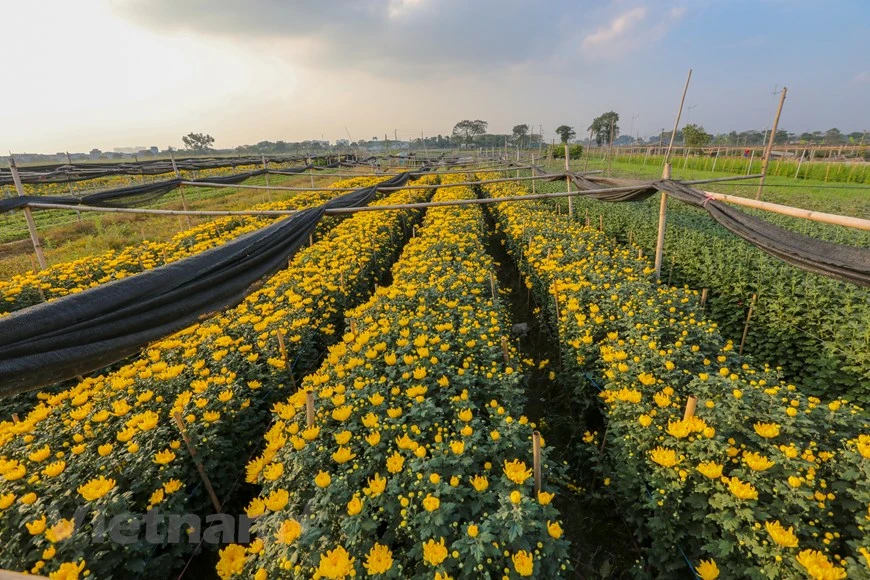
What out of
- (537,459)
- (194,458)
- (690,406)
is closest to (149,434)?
(194,458)

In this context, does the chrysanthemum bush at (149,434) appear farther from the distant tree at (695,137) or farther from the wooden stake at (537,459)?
the distant tree at (695,137)

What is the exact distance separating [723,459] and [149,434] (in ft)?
11.7

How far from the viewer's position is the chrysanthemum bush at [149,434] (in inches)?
74.8

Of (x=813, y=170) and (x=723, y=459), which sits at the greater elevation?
(x=813, y=170)

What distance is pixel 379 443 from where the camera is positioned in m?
2.16

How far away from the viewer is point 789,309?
4234 mm

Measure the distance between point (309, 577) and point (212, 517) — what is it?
1.40 metres

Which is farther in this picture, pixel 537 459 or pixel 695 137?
pixel 695 137

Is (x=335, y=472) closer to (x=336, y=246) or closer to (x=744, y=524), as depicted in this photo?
(x=744, y=524)

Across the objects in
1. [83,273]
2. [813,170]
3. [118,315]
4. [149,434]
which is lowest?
[149,434]

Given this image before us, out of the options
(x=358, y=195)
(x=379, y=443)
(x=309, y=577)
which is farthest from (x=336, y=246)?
(x=309, y=577)

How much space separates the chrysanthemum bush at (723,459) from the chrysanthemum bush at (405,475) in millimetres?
789

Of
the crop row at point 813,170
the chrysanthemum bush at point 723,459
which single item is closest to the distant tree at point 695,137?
the crop row at point 813,170

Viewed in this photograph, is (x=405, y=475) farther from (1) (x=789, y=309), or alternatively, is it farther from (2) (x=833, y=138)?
(2) (x=833, y=138)
